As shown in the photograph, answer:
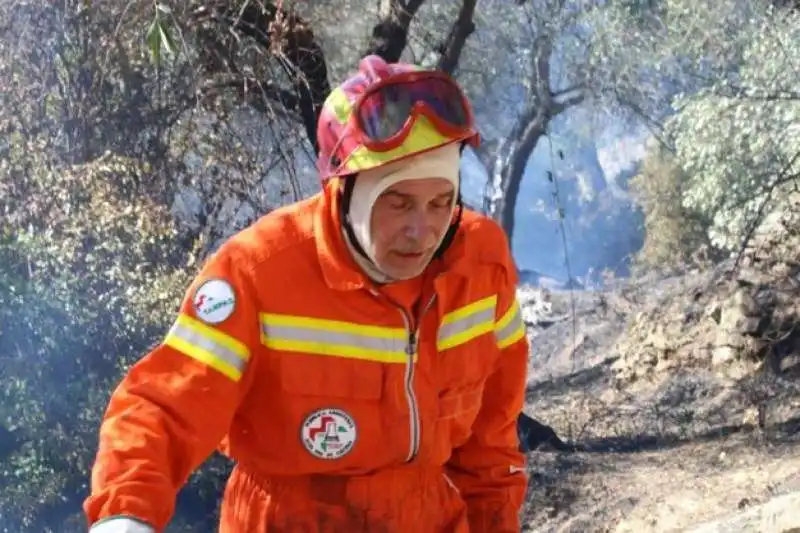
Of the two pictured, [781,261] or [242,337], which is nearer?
[242,337]

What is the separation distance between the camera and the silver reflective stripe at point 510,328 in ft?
8.27

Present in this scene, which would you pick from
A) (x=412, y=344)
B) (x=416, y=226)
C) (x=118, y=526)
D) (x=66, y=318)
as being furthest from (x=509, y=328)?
(x=66, y=318)

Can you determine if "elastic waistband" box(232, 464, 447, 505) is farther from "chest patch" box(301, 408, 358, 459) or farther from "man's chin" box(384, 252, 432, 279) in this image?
"man's chin" box(384, 252, 432, 279)

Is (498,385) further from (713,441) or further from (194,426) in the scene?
(713,441)

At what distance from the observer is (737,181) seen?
47.1 feet

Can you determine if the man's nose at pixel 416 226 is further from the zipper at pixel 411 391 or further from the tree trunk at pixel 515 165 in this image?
the tree trunk at pixel 515 165

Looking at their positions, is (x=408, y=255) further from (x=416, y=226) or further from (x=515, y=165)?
(x=515, y=165)

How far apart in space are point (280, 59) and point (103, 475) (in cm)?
495


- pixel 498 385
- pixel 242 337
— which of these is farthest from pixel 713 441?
pixel 242 337

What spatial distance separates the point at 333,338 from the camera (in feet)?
7.31

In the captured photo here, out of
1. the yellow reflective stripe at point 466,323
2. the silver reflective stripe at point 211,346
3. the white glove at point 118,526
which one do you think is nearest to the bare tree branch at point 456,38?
the yellow reflective stripe at point 466,323

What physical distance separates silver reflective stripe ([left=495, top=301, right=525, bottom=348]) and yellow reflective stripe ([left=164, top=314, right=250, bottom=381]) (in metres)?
0.60

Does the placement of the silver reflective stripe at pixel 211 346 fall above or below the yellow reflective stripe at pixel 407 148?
below

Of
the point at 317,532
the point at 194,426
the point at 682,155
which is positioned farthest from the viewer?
the point at 682,155
